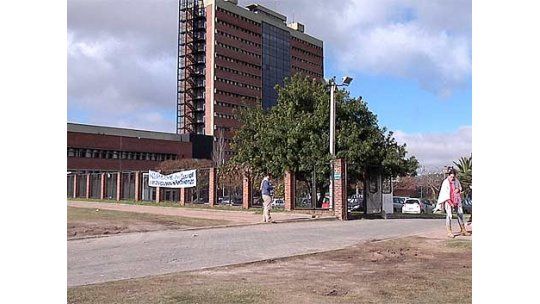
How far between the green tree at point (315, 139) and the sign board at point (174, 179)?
319cm

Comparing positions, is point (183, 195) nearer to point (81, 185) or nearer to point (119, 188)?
point (119, 188)

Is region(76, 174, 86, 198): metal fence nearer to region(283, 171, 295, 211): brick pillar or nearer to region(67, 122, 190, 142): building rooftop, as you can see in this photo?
region(67, 122, 190, 142): building rooftop

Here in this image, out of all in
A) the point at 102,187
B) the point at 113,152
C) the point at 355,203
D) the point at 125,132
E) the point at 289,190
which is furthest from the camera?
the point at 125,132

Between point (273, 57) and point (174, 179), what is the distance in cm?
7242

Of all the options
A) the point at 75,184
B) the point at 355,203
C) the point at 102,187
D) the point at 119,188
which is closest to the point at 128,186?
the point at 119,188

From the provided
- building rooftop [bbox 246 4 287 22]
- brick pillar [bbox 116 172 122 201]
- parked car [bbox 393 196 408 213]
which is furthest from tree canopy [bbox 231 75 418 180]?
building rooftop [bbox 246 4 287 22]

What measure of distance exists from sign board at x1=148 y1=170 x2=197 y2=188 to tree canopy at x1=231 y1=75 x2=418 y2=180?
10.3 ft

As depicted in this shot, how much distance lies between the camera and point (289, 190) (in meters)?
24.3

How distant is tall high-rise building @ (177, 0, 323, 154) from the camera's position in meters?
91.1

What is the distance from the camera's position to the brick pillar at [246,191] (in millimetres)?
26766

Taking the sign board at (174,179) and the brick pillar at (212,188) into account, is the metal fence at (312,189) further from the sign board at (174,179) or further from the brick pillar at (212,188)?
the sign board at (174,179)

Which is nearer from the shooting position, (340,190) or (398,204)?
(340,190)

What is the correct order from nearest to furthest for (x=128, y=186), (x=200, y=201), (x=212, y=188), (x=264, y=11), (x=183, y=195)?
1. (x=212, y=188)
2. (x=183, y=195)
3. (x=200, y=201)
4. (x=128, y=186)
5. (x=264, y=11)
